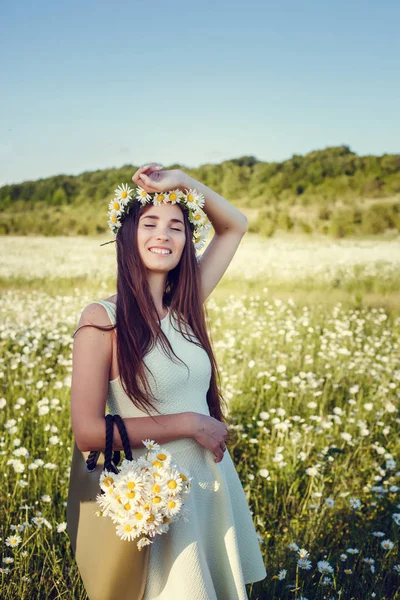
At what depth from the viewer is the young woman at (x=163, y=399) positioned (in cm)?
170

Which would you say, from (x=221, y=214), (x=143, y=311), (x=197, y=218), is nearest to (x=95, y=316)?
(x=143, y=311)

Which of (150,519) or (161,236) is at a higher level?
(161,236)

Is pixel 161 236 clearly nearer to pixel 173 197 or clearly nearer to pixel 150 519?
pixel 173 197

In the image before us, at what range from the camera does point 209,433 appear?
1.81 meters

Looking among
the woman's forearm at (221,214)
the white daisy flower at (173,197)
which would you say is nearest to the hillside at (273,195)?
the woman's forearm at (221,214)

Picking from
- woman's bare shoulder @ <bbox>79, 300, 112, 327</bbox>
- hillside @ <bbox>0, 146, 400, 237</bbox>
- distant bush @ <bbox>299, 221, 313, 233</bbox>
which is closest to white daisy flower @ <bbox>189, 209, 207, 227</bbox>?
woman's bare shoulder @ <bbox>79, 300, 112, 327</bbox>

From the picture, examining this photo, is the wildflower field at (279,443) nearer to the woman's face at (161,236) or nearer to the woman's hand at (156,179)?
the woman's face at (161,236)

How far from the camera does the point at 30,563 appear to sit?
2650 mm

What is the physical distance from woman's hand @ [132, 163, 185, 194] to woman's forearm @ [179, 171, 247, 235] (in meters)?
0.23

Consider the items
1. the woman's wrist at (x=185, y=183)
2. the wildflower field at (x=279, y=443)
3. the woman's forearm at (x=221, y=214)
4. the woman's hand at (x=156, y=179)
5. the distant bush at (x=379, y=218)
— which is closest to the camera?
the woman's hand at (x=156, y=179)

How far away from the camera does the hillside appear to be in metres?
13.9

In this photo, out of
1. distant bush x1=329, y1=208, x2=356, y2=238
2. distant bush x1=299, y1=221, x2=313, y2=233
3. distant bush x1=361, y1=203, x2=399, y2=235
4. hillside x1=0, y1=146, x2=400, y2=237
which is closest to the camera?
hillside x1=0, y1=146, x2=400, y2=237

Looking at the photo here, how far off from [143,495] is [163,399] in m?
0.44

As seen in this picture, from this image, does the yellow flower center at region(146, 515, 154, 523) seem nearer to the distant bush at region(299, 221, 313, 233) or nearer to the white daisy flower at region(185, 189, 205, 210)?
the white daisy flower at region(185, 189, 205, 210)
